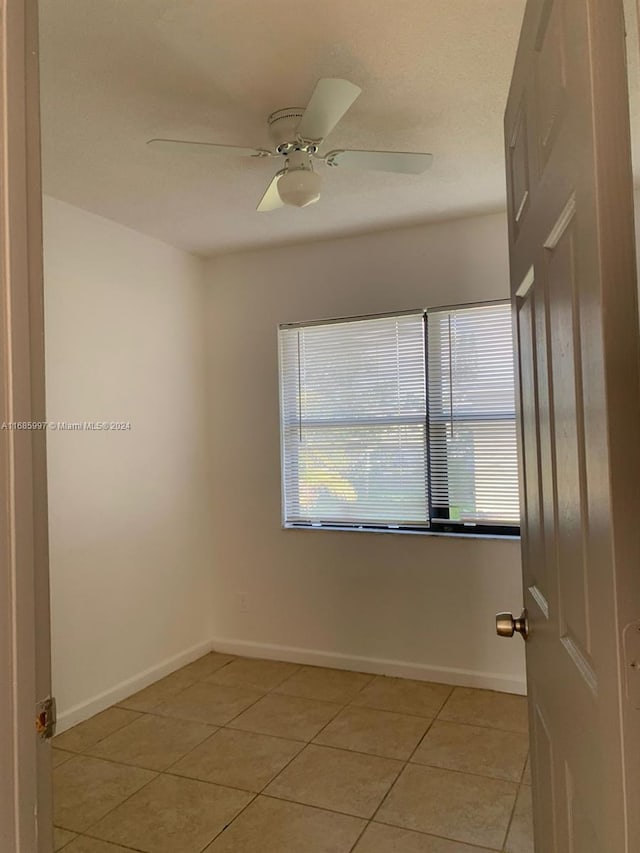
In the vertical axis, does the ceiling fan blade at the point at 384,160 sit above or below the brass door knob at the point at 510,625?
above

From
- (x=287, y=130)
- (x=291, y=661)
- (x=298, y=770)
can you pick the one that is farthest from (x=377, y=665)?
(x=287, y=130)

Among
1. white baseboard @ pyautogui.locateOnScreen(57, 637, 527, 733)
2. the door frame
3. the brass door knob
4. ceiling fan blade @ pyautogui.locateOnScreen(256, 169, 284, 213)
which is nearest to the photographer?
the door frame

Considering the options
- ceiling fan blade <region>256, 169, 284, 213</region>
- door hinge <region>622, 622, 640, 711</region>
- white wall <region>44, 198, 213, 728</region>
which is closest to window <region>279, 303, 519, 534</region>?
→ white wall <region>44, 198, 213, 728</region>

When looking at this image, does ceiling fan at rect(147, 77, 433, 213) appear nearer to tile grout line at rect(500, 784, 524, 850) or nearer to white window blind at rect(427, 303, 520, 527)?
white window blind at rect(427, 303, 520, 527)

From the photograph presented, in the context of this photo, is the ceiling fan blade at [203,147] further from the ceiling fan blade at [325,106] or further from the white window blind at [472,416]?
the white window blind at [472,416]

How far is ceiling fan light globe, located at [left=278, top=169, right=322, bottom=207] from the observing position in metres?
2.22

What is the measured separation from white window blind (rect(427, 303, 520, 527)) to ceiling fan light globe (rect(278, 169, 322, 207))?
1.48 m

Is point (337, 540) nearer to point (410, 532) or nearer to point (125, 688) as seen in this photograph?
point (410, 532)

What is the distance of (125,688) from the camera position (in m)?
3.41

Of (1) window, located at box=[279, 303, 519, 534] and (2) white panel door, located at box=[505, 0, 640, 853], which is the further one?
(1) window, located at box=[279, 303, 519, 534]

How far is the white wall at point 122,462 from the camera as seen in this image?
307 centimetres

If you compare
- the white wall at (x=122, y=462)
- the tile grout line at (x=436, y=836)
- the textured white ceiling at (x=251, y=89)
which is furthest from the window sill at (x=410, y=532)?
the textured white ceiling at (x=251, y=89)

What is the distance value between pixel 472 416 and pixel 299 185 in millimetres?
1761

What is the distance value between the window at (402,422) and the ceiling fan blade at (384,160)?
1324 millimetres
